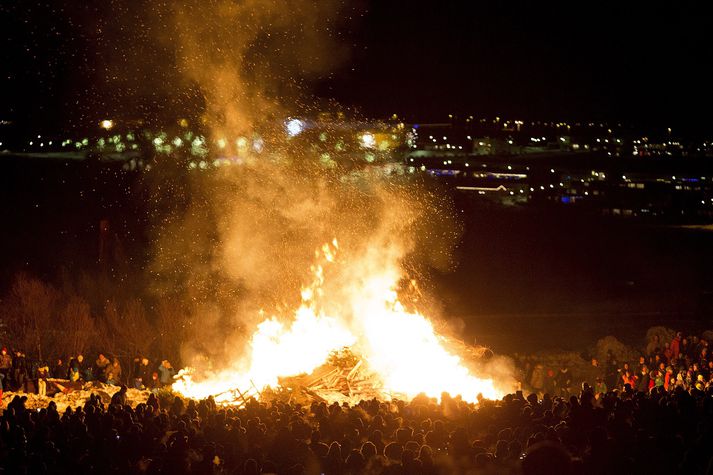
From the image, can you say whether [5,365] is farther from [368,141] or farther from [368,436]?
[368,141]

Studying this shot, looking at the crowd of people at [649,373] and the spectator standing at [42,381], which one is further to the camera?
the spectator standing at [42,381]

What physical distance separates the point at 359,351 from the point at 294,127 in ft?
28.6

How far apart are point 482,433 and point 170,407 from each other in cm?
494

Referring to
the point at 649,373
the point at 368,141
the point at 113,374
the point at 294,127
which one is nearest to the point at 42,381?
the point at 113,374

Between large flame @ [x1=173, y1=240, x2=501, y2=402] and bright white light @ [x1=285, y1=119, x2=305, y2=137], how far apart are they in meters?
5.54

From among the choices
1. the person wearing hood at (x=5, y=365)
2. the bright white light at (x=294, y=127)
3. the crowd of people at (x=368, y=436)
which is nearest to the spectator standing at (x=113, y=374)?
the person wearing hood at (x=5, y=365)

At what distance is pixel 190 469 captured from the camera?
7.94 m

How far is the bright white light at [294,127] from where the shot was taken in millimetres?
20141

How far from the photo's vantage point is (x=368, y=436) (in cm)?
908

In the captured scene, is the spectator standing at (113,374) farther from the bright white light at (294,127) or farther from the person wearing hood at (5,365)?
the bright white light at (294,127)

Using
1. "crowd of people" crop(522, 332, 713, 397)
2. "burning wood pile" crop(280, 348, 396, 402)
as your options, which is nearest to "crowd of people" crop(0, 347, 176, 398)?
"burning wood pile" crop(280, 348, 396, 402)

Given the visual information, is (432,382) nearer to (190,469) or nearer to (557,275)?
(190,469)

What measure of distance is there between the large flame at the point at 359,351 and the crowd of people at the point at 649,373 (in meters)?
2.42

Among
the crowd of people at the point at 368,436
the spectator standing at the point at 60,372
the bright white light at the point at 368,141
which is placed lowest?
the crowd of people at the point at 368,436
